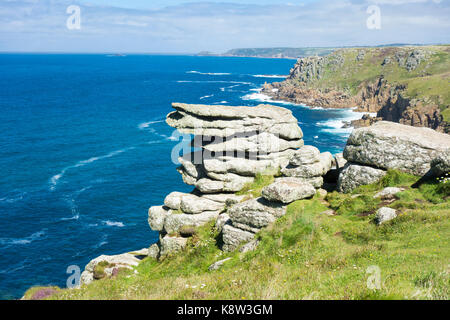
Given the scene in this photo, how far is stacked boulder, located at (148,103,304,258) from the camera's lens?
101 feet

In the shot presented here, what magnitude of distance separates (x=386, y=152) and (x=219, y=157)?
14624 mm

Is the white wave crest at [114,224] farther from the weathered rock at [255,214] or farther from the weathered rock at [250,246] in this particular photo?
the weathered rock at [250,246]

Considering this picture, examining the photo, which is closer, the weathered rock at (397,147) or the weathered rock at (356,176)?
the weathered rock at (397,147)

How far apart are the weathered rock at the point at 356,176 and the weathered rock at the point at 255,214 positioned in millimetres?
7906

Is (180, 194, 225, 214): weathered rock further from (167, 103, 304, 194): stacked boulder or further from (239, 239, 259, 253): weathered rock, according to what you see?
(239, 239, 259, 253): weathered rock

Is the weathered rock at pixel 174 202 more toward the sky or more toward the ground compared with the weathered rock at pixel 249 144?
more toward the ground

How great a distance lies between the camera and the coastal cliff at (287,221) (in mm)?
12992

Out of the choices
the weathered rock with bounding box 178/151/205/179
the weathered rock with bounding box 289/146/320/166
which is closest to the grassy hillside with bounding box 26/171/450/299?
the weathered rock with bounding box 289/146/320/166

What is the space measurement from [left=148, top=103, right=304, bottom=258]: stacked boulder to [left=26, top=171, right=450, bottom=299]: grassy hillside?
2113 mm

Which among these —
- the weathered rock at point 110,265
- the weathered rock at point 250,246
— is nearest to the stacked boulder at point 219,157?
the weathered rock at point 110,265

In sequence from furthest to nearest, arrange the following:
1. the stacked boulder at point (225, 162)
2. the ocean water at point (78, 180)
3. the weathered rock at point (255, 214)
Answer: the ocean water at point (78, 180), the stacked boulder at point (225, 162), the weathered rock at point (255, 214)

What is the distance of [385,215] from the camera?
66.9ft

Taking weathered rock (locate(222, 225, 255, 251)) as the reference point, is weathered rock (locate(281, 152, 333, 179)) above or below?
above

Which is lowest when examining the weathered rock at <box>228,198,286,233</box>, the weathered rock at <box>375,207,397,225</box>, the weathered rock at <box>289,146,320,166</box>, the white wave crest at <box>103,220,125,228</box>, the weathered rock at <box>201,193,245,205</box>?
the white wave crest at <box>103,220,125,228</box>
